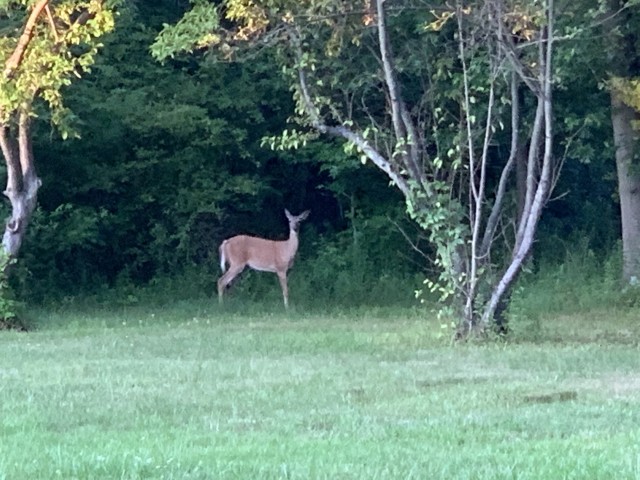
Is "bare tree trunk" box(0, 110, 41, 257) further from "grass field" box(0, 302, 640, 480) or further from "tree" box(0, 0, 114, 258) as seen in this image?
"grass field" box(0, 302, 640, 480)

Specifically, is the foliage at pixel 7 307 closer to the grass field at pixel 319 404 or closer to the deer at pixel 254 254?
the grass field at pixel 319 404

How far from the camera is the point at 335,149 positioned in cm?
2403

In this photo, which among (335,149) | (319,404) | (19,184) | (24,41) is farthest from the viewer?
(335,149)

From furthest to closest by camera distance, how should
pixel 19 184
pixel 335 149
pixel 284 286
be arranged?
pixel 335 149 → pixel 284 286 → pixel 19 184

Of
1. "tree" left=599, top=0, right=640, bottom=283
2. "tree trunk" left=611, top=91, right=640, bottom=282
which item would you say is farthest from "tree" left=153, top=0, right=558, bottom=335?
"tree trunk" left=611, top=91, right=640, bottom=282

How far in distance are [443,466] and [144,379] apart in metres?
4.63

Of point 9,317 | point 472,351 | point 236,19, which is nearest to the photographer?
point 472,351

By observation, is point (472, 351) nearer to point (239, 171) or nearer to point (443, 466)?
point (443, 466)

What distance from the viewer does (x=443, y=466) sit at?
22.9ft

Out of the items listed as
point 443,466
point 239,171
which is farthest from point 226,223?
point 443,466

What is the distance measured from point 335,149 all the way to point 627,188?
5895 millimetres

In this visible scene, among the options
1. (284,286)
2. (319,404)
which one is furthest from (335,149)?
(319,404)

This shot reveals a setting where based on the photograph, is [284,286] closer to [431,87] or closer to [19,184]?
[19,184]

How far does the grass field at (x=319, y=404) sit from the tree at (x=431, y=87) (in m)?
1.11
